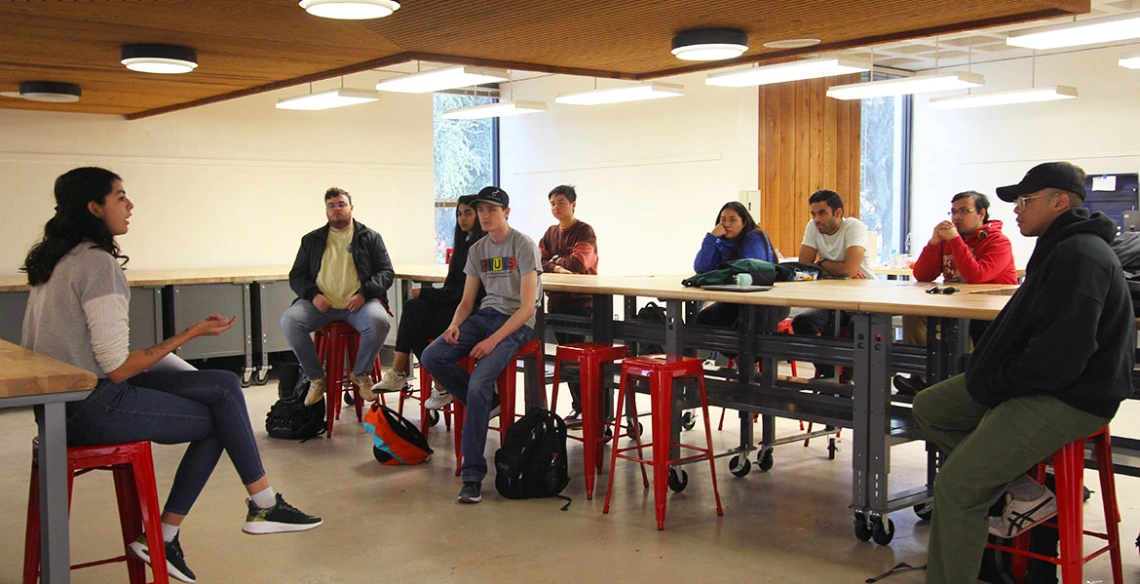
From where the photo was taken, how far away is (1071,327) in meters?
2.73

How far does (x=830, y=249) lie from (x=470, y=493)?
2480 mm

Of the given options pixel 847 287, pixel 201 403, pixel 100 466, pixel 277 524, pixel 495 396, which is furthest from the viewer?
pixel 495 396

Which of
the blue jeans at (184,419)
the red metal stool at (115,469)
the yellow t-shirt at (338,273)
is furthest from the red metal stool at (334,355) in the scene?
the red metal stool at (115,469)

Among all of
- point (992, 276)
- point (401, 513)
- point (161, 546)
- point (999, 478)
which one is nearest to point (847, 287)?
point (992, 276)

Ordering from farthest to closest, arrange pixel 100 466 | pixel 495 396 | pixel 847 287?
pixel 495 396
pixel 847 287
pixel 100 466

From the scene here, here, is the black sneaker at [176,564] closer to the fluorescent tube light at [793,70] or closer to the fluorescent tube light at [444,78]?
the fluorescent tube light at [444,78]

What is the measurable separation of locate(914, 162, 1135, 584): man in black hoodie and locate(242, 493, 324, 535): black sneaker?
6.92ft

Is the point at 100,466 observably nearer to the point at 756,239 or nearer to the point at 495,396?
the point at 495,396

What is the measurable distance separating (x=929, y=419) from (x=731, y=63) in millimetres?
2722

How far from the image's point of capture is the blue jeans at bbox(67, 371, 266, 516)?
9.55ft

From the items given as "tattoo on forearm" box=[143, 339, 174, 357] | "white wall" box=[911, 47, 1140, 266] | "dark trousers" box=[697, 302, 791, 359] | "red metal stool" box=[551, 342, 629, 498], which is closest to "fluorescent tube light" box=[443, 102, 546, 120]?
"dark trousers" box=[697, 302, 791, 359]

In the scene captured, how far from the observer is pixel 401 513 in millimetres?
4215

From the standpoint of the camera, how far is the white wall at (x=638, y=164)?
9164mm

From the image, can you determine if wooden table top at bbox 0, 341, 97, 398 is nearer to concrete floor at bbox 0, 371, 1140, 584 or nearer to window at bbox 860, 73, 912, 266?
concrete floor at bbox 0, 371, 1140, 584
